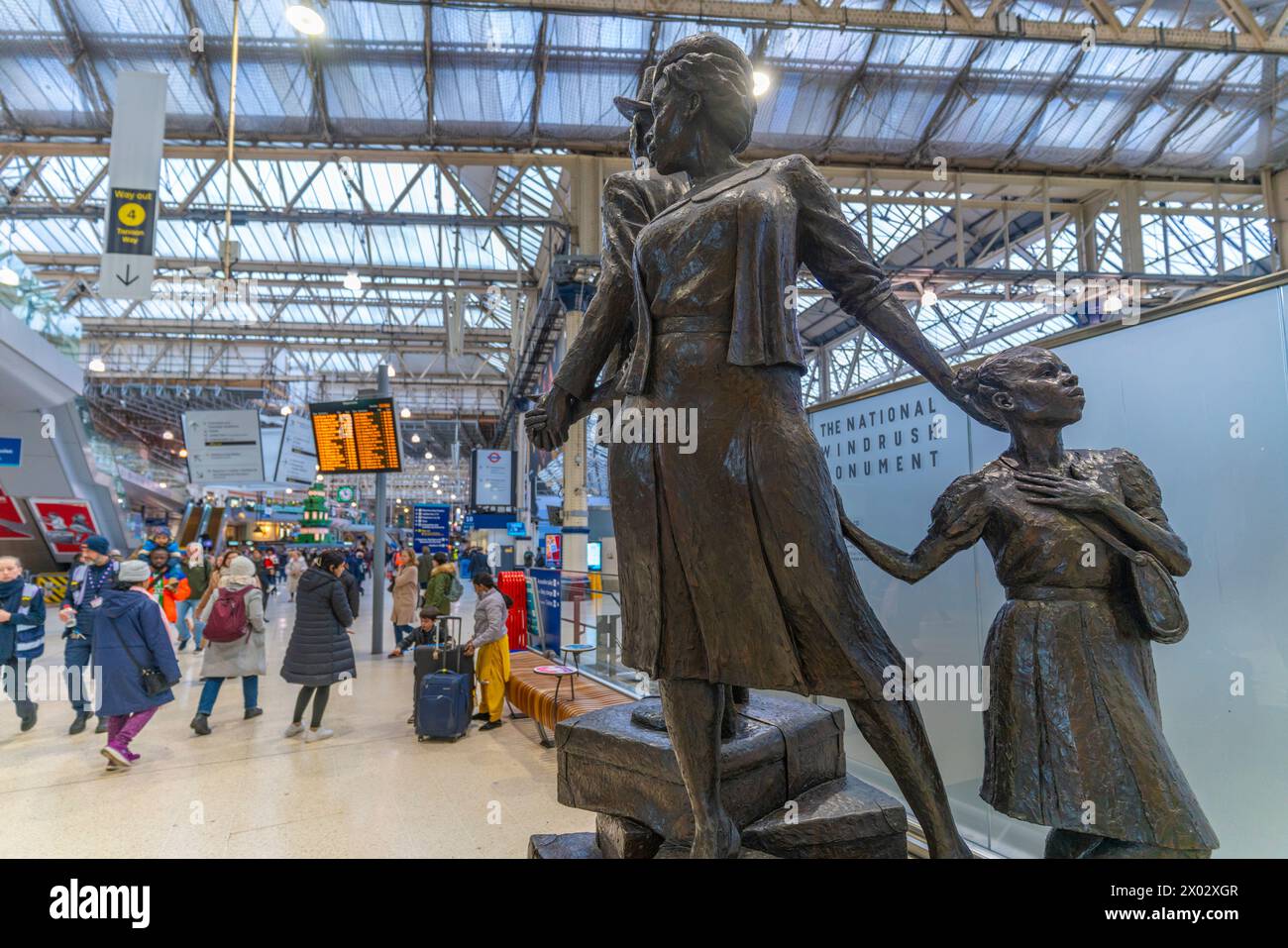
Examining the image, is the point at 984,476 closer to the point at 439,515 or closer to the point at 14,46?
the point at 14,46

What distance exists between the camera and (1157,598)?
1366 millimetres

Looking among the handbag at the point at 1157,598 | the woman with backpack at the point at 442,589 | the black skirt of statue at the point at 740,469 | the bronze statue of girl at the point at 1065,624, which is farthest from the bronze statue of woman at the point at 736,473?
the woman with backpack at the point at 442,589

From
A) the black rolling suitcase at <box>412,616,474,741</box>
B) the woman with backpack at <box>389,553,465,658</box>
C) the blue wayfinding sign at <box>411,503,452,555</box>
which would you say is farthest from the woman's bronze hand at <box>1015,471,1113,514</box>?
→ the blue wayfinding sign at <box>411,503,452,555</box>

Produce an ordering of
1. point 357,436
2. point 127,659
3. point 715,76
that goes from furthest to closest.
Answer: point 357,436
point 127,659
point 715,76

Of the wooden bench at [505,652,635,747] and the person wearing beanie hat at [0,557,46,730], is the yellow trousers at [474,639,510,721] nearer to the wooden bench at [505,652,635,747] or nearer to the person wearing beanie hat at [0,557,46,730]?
the wooden bench at [505,652,635,747]

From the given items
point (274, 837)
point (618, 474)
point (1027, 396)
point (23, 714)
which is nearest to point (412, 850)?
point (274, 837)

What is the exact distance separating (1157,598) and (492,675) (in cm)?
566

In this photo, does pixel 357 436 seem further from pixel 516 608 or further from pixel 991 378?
pixel 991 378

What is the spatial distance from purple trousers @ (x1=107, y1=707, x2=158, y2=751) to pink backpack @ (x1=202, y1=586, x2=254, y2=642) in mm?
1058

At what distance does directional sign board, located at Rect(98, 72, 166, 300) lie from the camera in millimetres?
7840

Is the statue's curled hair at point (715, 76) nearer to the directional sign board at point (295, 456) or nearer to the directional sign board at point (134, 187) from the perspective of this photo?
the directional sign board at point (134, 187)

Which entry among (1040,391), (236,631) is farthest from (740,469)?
(236,631)

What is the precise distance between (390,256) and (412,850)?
1814 cm

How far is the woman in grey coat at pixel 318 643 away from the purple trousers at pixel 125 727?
103 cm
